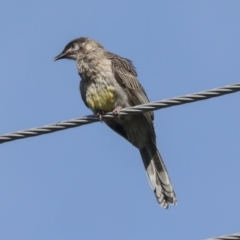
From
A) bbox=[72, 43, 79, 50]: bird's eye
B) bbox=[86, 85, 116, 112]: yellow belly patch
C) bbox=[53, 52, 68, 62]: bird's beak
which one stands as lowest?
bbox=[86, 85, 116, 112]: yellow belly patch

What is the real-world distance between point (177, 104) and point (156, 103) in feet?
0.68

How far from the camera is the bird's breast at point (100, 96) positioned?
33.6ft

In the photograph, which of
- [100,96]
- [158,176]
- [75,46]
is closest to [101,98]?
[100,96]

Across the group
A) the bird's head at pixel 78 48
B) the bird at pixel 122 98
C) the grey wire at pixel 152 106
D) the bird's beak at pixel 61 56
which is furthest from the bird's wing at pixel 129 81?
the grey wire at pixel 152 106

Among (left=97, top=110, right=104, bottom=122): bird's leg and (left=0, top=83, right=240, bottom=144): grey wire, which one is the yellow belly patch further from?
(left=0, top=83, right=240, bottom=144): grey wire

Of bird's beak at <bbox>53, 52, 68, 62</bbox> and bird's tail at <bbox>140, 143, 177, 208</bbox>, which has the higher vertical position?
bird's beak at <bbox>53, 52, 68, 62</bbox>

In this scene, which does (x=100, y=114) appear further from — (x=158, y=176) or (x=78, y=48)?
(x=78, y=48)

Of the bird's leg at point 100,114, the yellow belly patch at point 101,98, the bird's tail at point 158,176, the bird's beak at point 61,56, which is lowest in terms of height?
the bird's tail at point 158,176

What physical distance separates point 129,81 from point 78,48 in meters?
1.24

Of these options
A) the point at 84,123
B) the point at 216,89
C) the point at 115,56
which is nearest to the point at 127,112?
the point at 84,123

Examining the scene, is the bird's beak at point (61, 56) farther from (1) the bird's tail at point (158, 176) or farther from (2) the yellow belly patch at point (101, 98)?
(1) the bird's tail at point (158, 176)

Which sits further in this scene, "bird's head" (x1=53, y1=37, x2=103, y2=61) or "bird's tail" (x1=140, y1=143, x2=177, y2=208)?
"bird's head" (x1=53, y1=37, x2=103, y2=61)

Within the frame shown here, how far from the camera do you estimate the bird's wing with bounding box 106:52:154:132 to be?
10.6 meters

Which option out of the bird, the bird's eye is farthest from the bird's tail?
the bird's eye
